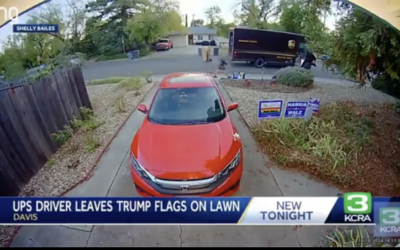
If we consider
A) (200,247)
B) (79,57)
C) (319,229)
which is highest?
(79,57)

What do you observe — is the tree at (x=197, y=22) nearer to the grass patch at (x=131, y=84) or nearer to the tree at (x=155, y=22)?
the tree at (x=155, y=22)

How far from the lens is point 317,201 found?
201 cm

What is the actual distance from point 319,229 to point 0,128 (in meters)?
2.49

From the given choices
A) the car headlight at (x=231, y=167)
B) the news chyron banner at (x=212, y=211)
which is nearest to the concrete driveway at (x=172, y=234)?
the news chyron banner at (x=212, y=211)

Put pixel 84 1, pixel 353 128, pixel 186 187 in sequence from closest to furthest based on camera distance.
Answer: pixel 186 187 < pixel 84 1 < pixel 353 128

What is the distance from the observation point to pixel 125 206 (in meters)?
2.00

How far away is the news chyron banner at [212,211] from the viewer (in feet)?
6.53

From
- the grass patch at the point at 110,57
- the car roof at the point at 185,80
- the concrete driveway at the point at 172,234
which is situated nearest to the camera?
the concrete driveway at the point at 172,234

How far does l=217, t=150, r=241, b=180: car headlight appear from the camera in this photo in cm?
199

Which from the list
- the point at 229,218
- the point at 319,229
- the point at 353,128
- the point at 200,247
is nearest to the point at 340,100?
the point at 353,128

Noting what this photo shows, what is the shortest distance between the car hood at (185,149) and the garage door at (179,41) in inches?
26.8

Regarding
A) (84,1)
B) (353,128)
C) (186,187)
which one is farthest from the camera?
(353,128)

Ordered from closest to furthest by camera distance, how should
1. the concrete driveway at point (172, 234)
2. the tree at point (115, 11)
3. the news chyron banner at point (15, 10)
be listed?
the news chyron banner at point (15, 10), the concrete driveway at point (172, 234), the tree at point (115, 11)

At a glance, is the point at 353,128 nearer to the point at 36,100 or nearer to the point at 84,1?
the point at 84,1
